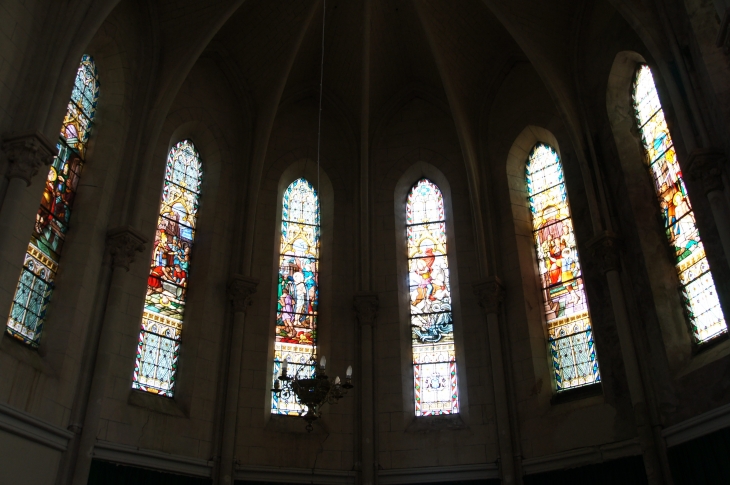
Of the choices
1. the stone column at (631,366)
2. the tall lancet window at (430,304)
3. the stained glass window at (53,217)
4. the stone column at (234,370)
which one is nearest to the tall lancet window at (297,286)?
the stone column at (234,370)

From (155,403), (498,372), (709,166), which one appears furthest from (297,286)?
(709,166)

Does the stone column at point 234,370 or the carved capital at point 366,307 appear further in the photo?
the carved capital at point 366,307

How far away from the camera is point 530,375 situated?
13.0m

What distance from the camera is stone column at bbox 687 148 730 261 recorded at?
980 centimetres

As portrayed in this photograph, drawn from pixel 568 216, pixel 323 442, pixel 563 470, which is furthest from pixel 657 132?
pixel 323 442

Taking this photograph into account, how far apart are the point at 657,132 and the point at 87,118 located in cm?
1023

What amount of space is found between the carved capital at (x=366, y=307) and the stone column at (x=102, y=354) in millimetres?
4410

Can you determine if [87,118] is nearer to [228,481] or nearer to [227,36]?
[227,36]

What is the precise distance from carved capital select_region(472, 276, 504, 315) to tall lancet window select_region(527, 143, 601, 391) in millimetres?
907

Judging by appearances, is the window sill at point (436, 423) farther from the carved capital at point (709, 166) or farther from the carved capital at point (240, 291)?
the carved capital at point (709, 166)

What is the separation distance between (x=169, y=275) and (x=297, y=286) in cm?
270

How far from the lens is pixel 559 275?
543 inches

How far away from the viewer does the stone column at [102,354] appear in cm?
1031

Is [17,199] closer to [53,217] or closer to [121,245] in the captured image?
[53,217]
